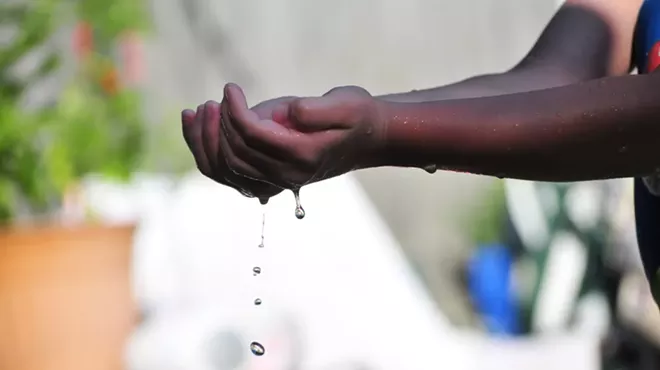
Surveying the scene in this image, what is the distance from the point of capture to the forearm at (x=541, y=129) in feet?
1.24

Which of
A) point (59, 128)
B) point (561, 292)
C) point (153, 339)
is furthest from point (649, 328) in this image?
point (59, 128)

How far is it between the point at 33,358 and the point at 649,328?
1016 millimetres

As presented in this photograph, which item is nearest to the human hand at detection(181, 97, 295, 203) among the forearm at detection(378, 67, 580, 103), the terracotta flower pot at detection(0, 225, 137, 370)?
the forearm at detection(378, 67, 580, 103)

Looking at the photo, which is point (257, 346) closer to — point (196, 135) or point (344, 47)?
point (196, 135)

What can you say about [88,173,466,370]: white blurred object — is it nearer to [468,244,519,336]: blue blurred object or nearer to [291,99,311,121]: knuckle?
[468,244,519,336]: blue blurred object

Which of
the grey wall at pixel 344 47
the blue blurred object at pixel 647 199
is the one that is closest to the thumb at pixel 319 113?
the blue blurred object at pixel 647 199

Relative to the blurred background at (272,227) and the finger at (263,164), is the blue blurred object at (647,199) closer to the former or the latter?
the finger at (263,164)

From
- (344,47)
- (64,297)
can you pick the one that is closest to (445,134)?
(64,297)

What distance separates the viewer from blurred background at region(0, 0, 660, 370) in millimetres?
1312

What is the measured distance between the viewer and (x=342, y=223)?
158cm

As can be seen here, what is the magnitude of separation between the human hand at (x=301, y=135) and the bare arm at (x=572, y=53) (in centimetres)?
15

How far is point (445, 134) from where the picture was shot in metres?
0.38

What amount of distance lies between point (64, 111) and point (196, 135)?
1.05 meters

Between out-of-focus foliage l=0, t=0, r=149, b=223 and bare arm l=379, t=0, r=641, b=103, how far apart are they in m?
0.94
